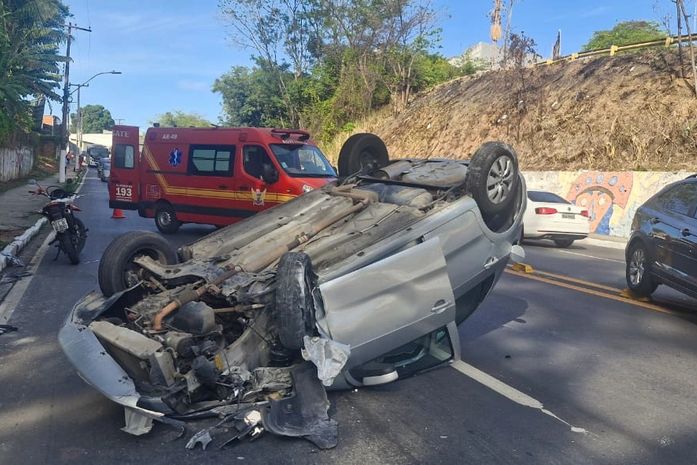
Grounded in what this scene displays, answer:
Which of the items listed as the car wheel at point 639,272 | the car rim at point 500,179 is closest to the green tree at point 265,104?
the car wheel at point 639,272

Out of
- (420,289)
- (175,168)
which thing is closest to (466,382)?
(420,289)

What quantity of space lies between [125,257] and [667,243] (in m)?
6.15

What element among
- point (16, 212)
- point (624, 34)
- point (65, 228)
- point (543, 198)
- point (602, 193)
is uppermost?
point (624, 34)

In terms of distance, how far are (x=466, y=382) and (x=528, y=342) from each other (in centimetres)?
146

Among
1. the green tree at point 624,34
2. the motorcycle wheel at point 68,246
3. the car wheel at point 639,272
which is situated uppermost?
the green tree at point 624,34

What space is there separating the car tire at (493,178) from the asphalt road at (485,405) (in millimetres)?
1394

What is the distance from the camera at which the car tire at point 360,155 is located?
693 cm

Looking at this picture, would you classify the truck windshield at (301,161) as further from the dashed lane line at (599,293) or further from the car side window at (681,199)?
the car side window at (681,199)

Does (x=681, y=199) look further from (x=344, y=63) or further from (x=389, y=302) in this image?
(x=344, y=63)

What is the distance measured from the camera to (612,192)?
18297 millimetres

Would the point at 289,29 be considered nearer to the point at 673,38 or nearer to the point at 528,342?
the point at 673,38

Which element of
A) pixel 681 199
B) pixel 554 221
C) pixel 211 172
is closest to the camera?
pixel 681 199

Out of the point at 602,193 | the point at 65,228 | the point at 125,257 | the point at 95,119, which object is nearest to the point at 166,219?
the point at 65,228

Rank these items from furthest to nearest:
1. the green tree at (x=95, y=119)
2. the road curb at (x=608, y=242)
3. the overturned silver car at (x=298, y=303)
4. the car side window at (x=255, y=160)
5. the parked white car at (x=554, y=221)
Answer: the green tree at (x=95, y=119), the road curb at (x=608, y=242), the parked white car at (x=554, y=221), the car side window at (x=255, y=160), the overturned silver car at (x=298, y=303)
